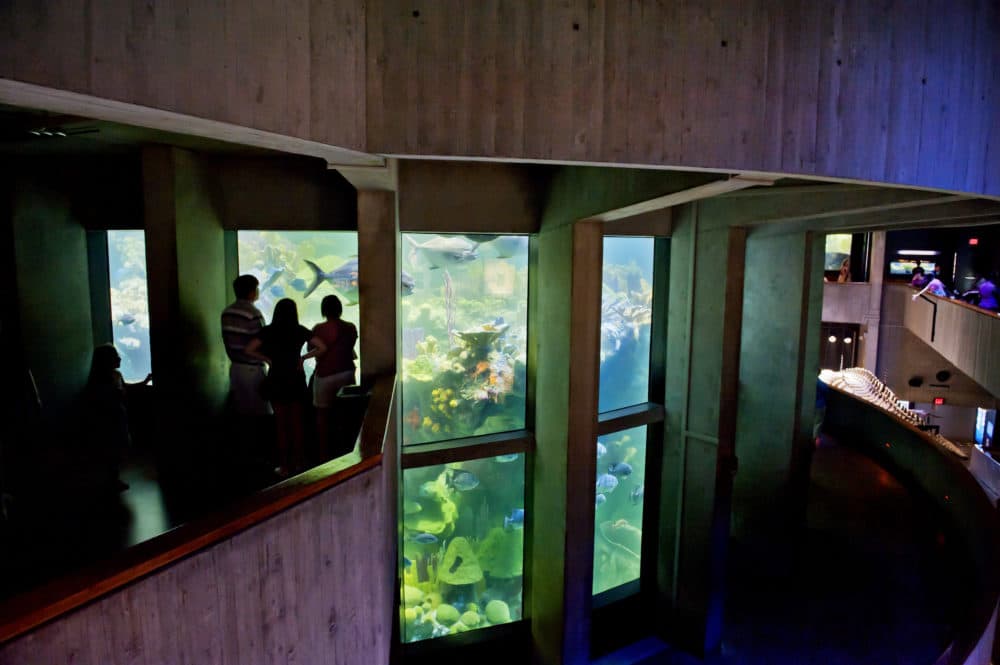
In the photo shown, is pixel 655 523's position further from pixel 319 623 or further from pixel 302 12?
pixel 302 12

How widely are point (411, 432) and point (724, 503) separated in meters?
4.39

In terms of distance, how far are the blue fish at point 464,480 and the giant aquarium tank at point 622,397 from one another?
182cm

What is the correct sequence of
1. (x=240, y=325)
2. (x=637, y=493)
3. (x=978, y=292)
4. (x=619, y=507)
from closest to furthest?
(x=240, y=325), (x=619, y=507), (x=637, y=493), (x=978, y=292)

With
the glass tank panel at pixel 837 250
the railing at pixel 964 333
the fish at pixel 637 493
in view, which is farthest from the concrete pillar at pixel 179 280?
the glass tank panel at pixel 837 250

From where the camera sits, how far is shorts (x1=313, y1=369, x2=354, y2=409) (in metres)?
4.66

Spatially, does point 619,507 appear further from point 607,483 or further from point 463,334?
point 463,334

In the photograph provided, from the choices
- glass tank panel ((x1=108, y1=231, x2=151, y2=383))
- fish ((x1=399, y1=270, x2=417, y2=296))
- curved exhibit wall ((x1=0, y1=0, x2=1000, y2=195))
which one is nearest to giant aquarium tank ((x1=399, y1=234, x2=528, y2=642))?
fish ((x1=399, y1=270, x2=417, y2=296))

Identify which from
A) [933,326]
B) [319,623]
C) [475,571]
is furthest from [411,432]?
[933,326]

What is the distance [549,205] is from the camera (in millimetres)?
7281

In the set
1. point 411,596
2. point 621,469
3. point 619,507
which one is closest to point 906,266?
point 621,469

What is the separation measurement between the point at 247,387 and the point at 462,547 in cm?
427

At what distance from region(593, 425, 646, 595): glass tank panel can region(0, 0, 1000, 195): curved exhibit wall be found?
515 centimetres

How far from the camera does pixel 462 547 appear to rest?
25.9 feet

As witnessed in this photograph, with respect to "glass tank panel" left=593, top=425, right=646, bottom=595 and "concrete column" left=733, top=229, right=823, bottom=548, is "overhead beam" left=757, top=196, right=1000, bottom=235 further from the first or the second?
"glass tank panel" left=593, top=425, right=646, bottom=595
